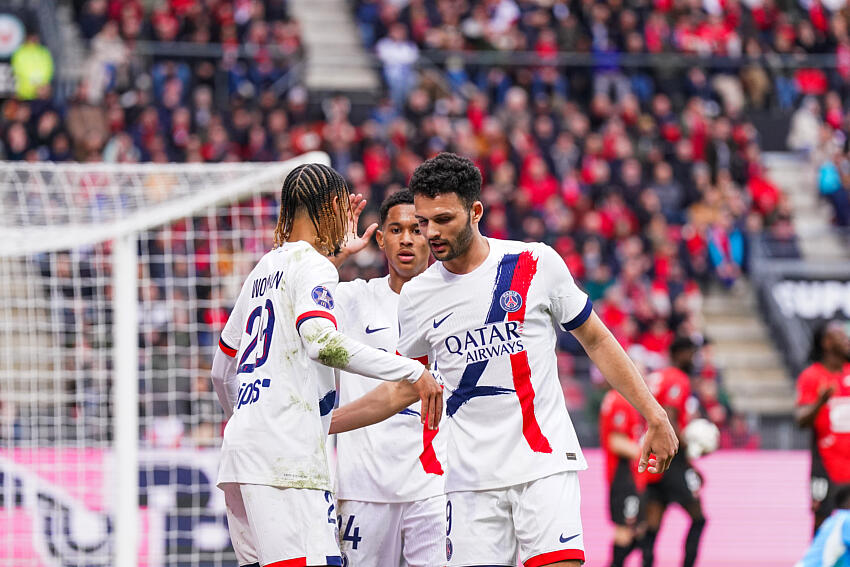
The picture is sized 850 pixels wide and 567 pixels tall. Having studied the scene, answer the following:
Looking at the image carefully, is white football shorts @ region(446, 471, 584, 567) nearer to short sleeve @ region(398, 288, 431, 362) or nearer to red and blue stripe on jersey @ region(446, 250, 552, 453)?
red and blue stripe on jersey @ region(446, 250, 552, 453)

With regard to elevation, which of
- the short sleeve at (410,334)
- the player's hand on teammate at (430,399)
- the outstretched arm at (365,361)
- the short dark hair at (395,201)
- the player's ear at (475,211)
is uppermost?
the short dark hair at (395,201)

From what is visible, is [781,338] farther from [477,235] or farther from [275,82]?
[477,235]

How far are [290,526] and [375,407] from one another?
0.71 metres

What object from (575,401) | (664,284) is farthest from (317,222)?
(664,284)

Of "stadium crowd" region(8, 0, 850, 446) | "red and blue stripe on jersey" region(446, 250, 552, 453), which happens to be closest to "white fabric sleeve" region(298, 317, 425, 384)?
"red and blue stripe on jersey" region(446, 250, 552, 453)

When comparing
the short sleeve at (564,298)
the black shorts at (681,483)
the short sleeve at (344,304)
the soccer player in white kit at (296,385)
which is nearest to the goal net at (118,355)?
the short sleeve at (344,304)

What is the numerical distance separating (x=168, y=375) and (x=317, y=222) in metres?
6.64

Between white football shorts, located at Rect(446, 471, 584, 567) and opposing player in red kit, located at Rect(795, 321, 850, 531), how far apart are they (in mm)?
5654

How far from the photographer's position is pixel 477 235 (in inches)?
214

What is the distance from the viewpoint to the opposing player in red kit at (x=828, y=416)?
34.3 ft

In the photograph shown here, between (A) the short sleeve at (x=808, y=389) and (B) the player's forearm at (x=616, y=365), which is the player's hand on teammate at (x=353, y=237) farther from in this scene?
(A) the short sleeve at (x=808, y=389)

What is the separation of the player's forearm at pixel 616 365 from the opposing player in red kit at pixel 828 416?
5.46 meters

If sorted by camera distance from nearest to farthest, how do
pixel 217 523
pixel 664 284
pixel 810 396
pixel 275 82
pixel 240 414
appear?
pixel 240 414, pixel 810 396, pixel 217 523, pixel 664 284, pixel 275 82

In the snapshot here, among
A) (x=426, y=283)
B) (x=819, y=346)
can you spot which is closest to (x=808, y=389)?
(x=819, y=346)
